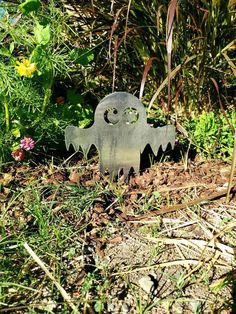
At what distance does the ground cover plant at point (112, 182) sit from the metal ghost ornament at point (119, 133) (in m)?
0.09

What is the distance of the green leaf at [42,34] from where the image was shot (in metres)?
1.73

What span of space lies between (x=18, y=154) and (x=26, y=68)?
35 cm

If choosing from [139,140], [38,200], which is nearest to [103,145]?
[139,140]

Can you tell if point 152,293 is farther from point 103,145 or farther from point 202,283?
point 103,145

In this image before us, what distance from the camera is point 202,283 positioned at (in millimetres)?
1352

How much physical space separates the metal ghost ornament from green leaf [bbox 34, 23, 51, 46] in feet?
1.08

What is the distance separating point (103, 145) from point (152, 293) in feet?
2.11

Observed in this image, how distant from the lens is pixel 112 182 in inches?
72.0

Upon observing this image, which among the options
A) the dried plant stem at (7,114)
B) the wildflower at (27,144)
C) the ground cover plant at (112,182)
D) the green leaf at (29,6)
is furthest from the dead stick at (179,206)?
the green leaf at (29,6)

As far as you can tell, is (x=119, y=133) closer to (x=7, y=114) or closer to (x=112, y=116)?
(x=112, y=116)

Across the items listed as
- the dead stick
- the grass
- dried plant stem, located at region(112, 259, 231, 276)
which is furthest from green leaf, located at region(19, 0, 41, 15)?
dried plant stem, located at region(112, 259, 231, 276)

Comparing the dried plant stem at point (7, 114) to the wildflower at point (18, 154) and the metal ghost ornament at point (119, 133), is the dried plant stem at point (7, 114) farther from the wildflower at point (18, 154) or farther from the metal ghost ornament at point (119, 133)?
the metal ghost ornament at point (119, 133)

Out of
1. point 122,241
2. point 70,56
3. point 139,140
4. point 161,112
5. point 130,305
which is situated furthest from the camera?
point 161,112

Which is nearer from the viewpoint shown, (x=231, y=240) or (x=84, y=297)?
(x=84, y=297)
